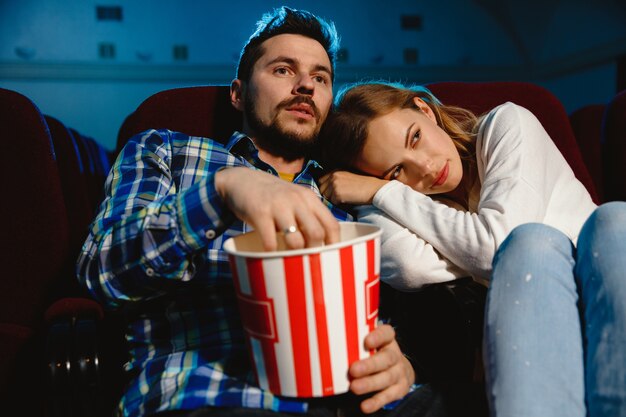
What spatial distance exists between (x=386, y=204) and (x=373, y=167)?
146 mm

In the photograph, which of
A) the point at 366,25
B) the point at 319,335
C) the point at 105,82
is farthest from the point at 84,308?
the point at 366,25

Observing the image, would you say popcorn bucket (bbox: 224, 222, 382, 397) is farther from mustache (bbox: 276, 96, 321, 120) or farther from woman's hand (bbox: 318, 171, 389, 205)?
mustache (bbox: 276, 96, 321, 120)

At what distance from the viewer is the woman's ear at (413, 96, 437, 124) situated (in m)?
1.26

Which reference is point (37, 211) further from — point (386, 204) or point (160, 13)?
→ point (160, 13)

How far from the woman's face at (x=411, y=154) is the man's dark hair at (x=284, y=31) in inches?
13.5

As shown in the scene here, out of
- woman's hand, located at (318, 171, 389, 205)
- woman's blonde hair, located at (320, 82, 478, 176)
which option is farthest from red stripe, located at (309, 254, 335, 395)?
woman's blonde hair, located at (320, 82, 478, 176)

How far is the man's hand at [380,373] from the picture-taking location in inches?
25.2

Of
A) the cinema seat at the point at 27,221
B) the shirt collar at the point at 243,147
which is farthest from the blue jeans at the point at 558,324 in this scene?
the cinema seat at the point at 27,221

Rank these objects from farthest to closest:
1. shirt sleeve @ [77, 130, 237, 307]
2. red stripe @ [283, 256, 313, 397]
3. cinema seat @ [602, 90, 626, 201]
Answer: cinema seat @ [602, 90, 626, 201]
shirt sleeve @ [77, 130, 237, 307]
red stripe @ [283, 256, 313, 397]

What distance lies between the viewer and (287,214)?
60 cm

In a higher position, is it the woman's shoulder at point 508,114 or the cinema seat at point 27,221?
the woman's shoulder at point 508,114

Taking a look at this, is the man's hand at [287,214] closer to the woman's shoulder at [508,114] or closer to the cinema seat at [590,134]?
the woman's shoulder at [508,114]

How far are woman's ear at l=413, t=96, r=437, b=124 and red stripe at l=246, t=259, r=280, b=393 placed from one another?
2.70ft

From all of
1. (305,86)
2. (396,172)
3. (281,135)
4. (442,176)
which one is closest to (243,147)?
(281,135)
